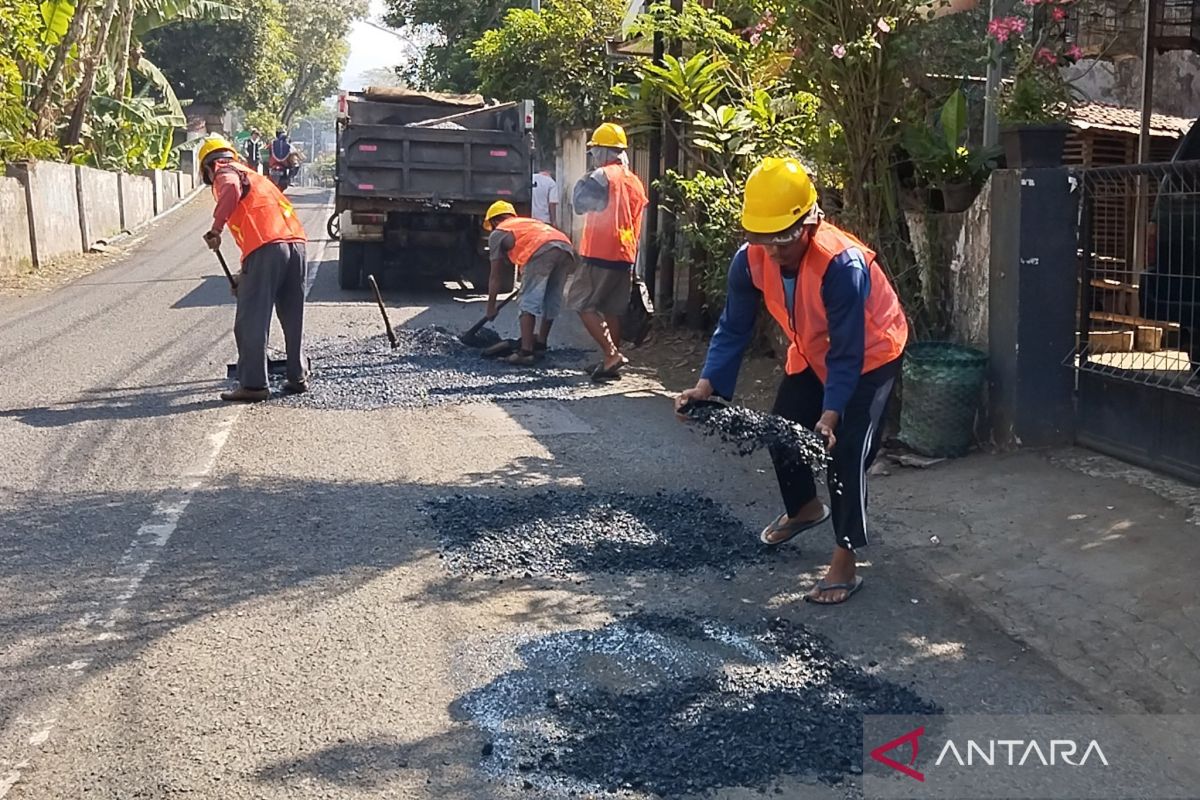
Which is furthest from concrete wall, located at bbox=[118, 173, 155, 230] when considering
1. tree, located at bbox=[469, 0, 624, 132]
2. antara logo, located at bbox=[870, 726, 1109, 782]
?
antara logo, located at bbox=[870, 726, 1109, 782]

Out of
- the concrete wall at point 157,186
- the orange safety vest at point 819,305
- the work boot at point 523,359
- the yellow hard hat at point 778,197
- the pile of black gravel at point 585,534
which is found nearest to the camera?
the yellow hard hat at point 778,197

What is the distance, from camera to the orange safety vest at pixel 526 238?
10.5m

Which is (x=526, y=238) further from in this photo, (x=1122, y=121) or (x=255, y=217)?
(x=1122, y=121)

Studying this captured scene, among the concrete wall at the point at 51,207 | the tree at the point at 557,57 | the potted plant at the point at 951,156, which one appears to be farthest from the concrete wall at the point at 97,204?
the potted plant at the point at 951,156

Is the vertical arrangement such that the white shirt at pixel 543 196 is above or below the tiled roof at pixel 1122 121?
below

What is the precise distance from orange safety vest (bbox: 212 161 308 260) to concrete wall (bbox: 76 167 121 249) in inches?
563

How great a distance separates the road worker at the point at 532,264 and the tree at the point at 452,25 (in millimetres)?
17306

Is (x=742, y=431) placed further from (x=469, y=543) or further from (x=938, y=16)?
(x=938, y=16)

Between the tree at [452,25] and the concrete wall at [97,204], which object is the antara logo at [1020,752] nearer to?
the concrete wall at [97,204]

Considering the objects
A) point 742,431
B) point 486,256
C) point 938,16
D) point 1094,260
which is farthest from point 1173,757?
point 486,256

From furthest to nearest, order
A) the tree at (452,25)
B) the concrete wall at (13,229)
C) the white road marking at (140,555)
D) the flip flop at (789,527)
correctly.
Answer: the tree at (452,25) → the concrete wall at (13,229) → the flip flop at (789,527) → the white road marking at (140,555)

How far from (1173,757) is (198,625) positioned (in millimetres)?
3339

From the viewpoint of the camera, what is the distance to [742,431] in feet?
16.3

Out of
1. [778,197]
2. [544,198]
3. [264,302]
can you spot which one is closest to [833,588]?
[778,197]
